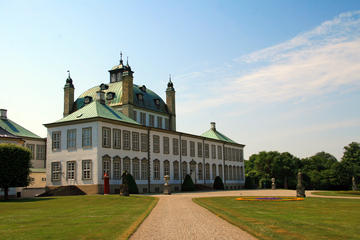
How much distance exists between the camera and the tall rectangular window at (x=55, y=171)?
45.9m

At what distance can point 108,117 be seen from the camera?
4672 centimetres

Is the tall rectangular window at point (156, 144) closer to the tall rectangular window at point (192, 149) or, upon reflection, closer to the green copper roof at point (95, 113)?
the green copper roof at point (95, 113)

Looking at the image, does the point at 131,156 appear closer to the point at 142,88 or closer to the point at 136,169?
the point at 136,169

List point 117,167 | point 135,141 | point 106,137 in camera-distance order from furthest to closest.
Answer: point 135,141
point 117,167
point 106,137

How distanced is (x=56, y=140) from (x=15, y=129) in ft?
46.3

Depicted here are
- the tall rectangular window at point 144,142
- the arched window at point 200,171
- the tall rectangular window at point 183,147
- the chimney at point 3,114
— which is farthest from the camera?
A: the arched window at point 200,171

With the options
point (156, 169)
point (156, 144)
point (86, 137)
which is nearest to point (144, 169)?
point (156, 169)

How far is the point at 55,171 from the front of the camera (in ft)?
152

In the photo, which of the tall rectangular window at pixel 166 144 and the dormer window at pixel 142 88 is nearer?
the tall rectangular window at pixel 166 144

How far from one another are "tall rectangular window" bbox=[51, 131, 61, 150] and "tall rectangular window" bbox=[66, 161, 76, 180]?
9.30ft

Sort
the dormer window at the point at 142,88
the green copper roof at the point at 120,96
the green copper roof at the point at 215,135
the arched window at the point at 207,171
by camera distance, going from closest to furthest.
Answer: the green copper roof at the point at 120,96 → the arched window at the point at 207,171 → the dormer window at the point at 142,88 → the green copper roof at the point at 215,135

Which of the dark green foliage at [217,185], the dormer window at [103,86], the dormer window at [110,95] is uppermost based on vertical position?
the dormer window at [103,86]

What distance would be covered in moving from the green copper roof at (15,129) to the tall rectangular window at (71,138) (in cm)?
1421

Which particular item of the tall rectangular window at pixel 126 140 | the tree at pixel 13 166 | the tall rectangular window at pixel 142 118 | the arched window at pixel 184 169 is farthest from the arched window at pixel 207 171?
the tree at pixel 13 166
